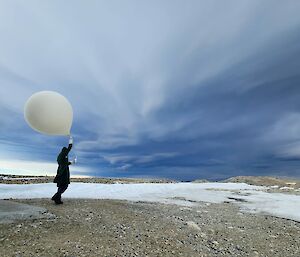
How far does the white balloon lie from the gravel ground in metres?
3.71

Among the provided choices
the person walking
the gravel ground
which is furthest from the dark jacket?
the gravel ground

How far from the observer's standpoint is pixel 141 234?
12.2 meters

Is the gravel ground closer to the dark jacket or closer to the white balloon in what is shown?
the dark jacket

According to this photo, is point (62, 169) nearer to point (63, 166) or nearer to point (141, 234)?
point (63, 166)

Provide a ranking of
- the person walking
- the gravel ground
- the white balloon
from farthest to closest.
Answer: the person walking < the white balloon < the gravel ground

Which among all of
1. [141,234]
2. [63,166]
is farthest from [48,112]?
[141,234]

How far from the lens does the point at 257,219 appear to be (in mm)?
17578

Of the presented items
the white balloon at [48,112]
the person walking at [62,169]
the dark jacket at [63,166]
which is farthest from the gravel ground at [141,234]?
the white balloon at [48,112]

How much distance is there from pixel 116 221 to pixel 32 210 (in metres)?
3.66

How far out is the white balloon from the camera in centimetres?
1346

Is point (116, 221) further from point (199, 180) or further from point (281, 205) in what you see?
point (199, 180)

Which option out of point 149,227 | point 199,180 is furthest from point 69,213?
point 199,180

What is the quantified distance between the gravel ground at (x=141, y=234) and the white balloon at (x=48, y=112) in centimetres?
371

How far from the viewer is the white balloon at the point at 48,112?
44.2 ft
